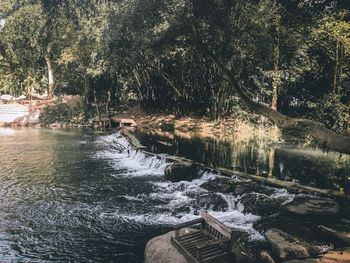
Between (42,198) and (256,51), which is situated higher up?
(256,51)

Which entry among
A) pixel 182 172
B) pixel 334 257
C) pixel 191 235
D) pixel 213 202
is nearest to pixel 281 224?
pixel 334 257

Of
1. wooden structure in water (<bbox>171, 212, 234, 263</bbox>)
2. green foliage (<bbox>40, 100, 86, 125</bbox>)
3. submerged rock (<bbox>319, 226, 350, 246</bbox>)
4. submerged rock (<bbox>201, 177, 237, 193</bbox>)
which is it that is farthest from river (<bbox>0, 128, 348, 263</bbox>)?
green foliage (<bbox>40, 100, 86, 125</bbox>)

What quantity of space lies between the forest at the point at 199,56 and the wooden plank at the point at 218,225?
358cm

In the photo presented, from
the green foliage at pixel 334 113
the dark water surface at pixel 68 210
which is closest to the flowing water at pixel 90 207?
the dark water surface at pixel 68 210

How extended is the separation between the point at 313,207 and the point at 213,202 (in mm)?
4666

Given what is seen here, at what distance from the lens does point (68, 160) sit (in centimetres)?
3041

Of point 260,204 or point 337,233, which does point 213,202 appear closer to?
point 260,204

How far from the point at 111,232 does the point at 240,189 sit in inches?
298

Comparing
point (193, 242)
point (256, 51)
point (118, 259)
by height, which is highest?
point (256, 51)

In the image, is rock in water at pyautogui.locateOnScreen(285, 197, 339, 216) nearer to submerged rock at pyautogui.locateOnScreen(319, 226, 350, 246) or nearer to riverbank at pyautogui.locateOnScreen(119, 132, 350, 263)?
riverbank at pyautogui.locateOnScreen(119, 132, 350, 263)

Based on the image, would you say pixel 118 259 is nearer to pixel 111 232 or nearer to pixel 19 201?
pixel 111 232

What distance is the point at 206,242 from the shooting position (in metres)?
11.8

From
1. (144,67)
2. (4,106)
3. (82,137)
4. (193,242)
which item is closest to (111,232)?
(193,242)

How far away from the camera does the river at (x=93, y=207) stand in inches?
563
